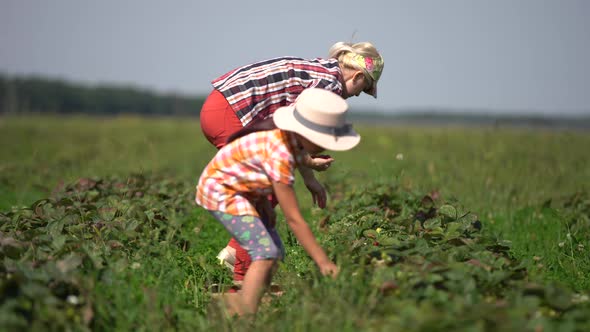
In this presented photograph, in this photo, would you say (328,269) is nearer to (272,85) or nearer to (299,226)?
(299,226)

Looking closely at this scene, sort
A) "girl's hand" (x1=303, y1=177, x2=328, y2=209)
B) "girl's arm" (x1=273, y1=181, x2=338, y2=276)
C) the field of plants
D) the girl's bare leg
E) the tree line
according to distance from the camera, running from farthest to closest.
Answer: the tree line < "girl's hand" (x1=303, y1=177, x2=328, y2=209) < the girl's bare leg < "girl's arm" (x1=273, y1=181, x2=338, y2=276) < the field of plants

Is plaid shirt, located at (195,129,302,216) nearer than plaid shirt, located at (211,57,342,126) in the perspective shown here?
Yes

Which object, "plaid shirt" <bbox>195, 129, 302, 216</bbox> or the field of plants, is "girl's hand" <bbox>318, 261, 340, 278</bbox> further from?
"plaid shirt" <bbox>195, 129, 302, 216</bbox>

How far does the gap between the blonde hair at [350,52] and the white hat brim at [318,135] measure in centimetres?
90

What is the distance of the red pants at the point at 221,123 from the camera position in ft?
11.9

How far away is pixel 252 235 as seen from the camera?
115 inches

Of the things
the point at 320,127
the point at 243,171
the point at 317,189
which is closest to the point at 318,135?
the point at 320,127

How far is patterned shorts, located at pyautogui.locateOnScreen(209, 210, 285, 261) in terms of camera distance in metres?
2.89

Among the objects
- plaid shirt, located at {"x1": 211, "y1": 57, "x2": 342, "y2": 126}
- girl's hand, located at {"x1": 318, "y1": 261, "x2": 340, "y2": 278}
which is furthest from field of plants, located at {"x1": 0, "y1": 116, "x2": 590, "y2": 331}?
plaid shirt, located at {"x1": 211, "y1": 57, "x2": 342, "y2": 126}

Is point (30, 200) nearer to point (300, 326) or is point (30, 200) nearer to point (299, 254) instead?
point (299, 254)

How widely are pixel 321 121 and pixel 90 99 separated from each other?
11180 cm

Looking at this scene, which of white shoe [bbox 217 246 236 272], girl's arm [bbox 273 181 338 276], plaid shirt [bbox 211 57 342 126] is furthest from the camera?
white shoe [bbox 217 246 236 272]

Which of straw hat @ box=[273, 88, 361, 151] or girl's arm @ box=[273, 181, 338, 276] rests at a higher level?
straw hat @ box=[273, 88, 361, 151]

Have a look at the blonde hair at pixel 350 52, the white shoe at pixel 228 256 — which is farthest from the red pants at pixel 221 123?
the blonde hair at pixel 350 52
